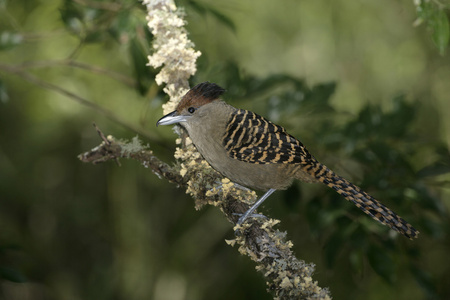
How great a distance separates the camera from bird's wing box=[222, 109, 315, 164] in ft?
7.61

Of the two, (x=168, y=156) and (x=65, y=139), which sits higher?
(x=168, y=156)

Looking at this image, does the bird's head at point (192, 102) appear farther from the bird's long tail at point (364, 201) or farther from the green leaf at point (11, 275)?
the green leaf at point (11, 275)

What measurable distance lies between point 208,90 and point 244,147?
30 cm

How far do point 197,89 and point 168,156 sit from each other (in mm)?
1914

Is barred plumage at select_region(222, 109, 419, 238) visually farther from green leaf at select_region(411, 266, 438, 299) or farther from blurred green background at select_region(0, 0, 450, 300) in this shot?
blurred green background at select_region(0, 0, 450, 300)

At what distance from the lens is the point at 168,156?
415cm

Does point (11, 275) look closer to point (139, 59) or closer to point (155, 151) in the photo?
point (139, 59)

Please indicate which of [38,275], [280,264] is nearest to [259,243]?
[280,264]

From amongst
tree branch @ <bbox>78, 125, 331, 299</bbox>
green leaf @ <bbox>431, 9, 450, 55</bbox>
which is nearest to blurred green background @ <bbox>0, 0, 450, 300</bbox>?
tree branch @ <bbox>78, 125, 331, 299</bbox>

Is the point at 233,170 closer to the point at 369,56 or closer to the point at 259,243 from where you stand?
the point at 259,243

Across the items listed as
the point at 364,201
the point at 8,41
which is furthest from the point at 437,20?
the point at 8,41

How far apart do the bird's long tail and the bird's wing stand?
9 cm

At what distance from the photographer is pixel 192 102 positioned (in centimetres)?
229

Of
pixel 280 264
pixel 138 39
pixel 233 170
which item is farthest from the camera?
pixel 138 39
